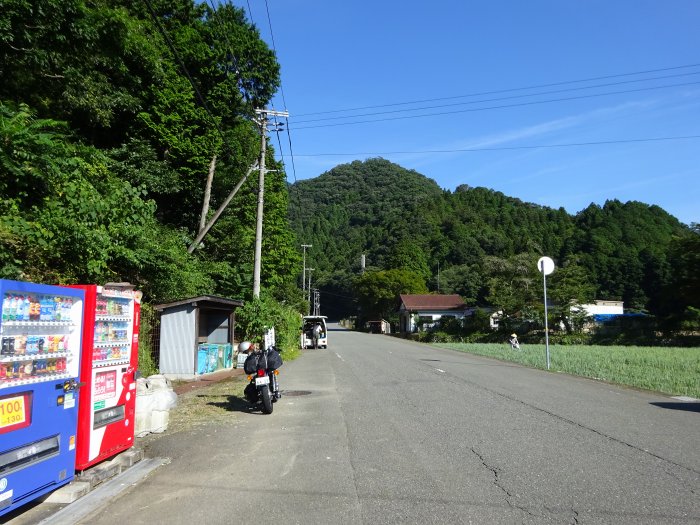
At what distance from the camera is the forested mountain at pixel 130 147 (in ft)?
36.9

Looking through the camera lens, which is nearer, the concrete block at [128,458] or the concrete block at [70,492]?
the concrete block at [70,492]

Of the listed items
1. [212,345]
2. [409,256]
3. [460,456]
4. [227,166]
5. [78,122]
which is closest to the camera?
[460,456]

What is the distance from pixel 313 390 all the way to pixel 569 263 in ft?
154

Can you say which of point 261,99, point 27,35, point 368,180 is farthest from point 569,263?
point 368,180

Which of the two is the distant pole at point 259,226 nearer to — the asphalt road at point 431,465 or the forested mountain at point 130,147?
the forested mountain at point 130,147

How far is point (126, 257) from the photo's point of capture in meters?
13.5

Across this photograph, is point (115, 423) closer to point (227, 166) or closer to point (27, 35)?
point (27, 35)

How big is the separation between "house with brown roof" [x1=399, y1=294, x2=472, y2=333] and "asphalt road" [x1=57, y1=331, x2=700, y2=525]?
6433 centimetres

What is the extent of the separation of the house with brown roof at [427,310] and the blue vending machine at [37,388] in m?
69.5

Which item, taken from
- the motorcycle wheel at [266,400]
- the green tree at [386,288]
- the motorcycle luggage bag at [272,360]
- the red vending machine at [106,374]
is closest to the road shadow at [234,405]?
the motorcycle wheel at [266,400]

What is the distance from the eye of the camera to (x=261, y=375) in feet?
34.2

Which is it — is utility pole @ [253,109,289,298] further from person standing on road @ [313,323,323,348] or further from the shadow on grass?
→ person standing on road @ [313,323,323,348]

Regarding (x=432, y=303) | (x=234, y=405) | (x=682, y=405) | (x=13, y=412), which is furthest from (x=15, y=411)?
(x=432, y=303)

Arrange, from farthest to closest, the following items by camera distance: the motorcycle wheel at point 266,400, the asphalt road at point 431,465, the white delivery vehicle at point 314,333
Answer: the white delivery vehicle at point 314,333 → the motorcycle wheel at point 266,400 → the asphalt road at point 431,465
